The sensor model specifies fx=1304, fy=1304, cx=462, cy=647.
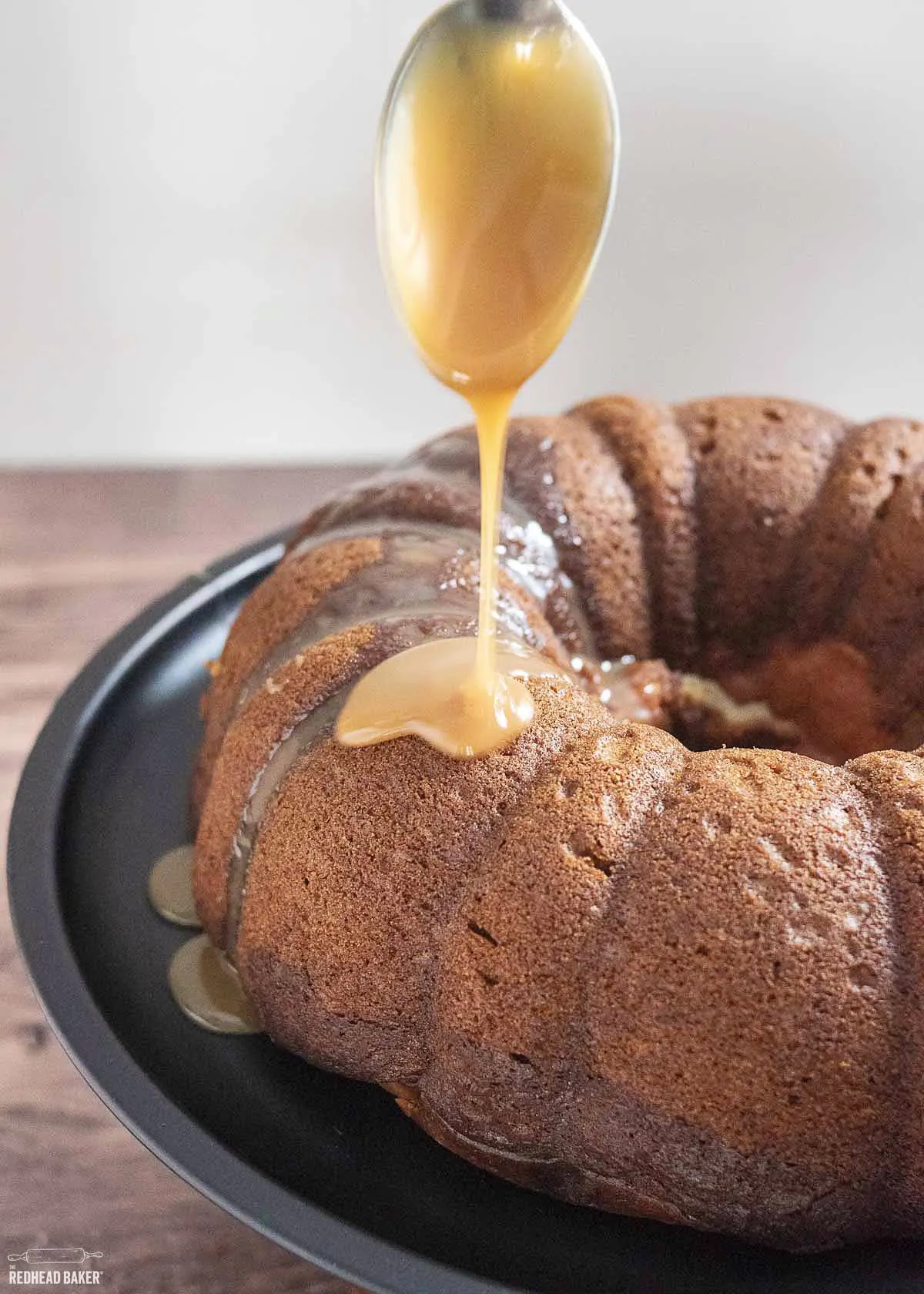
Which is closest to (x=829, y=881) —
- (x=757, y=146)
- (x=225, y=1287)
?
(x=225, y=1287)

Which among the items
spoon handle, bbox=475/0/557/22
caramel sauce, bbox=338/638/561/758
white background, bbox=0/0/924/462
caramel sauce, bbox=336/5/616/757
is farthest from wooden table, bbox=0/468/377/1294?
spoon handle, bbox=475/0/557/22

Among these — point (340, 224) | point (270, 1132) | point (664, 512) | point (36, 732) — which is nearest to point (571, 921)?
point (270, 1132)

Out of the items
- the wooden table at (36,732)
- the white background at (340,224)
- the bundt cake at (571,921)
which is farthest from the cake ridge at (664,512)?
the white background at (340,224)

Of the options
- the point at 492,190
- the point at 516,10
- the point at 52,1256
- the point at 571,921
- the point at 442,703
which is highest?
the point at 516,10

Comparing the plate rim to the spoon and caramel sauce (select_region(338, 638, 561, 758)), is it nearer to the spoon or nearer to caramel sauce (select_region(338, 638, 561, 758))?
caramel sauce (select_region(338, 638, 561, 758))

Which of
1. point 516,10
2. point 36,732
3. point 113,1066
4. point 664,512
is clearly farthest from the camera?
point 36,732

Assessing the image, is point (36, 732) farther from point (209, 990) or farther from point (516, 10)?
point (516, 10)

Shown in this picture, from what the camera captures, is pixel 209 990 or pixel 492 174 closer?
pixel 492 174
